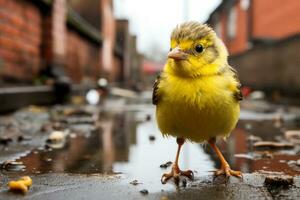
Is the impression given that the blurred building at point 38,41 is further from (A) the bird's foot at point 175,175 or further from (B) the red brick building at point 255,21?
(B) the red brick building at point 255,21

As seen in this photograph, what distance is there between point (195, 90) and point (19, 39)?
6.61 meters

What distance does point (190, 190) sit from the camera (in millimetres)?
2865

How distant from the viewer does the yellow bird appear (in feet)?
9.92

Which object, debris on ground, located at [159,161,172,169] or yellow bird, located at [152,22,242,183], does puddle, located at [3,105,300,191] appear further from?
yellow bird, located at [152,22,242,183]

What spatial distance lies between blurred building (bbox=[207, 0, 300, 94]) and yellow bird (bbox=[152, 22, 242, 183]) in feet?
30.7

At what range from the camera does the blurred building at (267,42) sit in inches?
527

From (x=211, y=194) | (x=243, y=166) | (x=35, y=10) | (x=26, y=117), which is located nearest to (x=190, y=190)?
(x=211, y=194)

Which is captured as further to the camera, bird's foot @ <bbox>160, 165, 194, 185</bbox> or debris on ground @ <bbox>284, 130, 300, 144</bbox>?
debris on ground @ <bbox>284, 130, 300, 144</bbox>

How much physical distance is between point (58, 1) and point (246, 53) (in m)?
11.9

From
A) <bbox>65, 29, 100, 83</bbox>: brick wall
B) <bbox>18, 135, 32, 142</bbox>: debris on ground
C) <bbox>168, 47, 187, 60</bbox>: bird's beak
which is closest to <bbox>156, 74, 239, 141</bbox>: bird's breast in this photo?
<bbox>168, 47, 187, 60</bbox>: bird's beak

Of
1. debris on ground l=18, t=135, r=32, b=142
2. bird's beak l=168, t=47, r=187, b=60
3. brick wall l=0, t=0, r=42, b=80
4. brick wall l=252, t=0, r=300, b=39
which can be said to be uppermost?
brick wall l=252, t=0, r=300, b=39

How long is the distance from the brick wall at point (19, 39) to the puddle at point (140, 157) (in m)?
3.04

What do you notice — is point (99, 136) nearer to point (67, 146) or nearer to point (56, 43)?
point (67, 146)

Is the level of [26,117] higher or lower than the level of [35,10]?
lower
